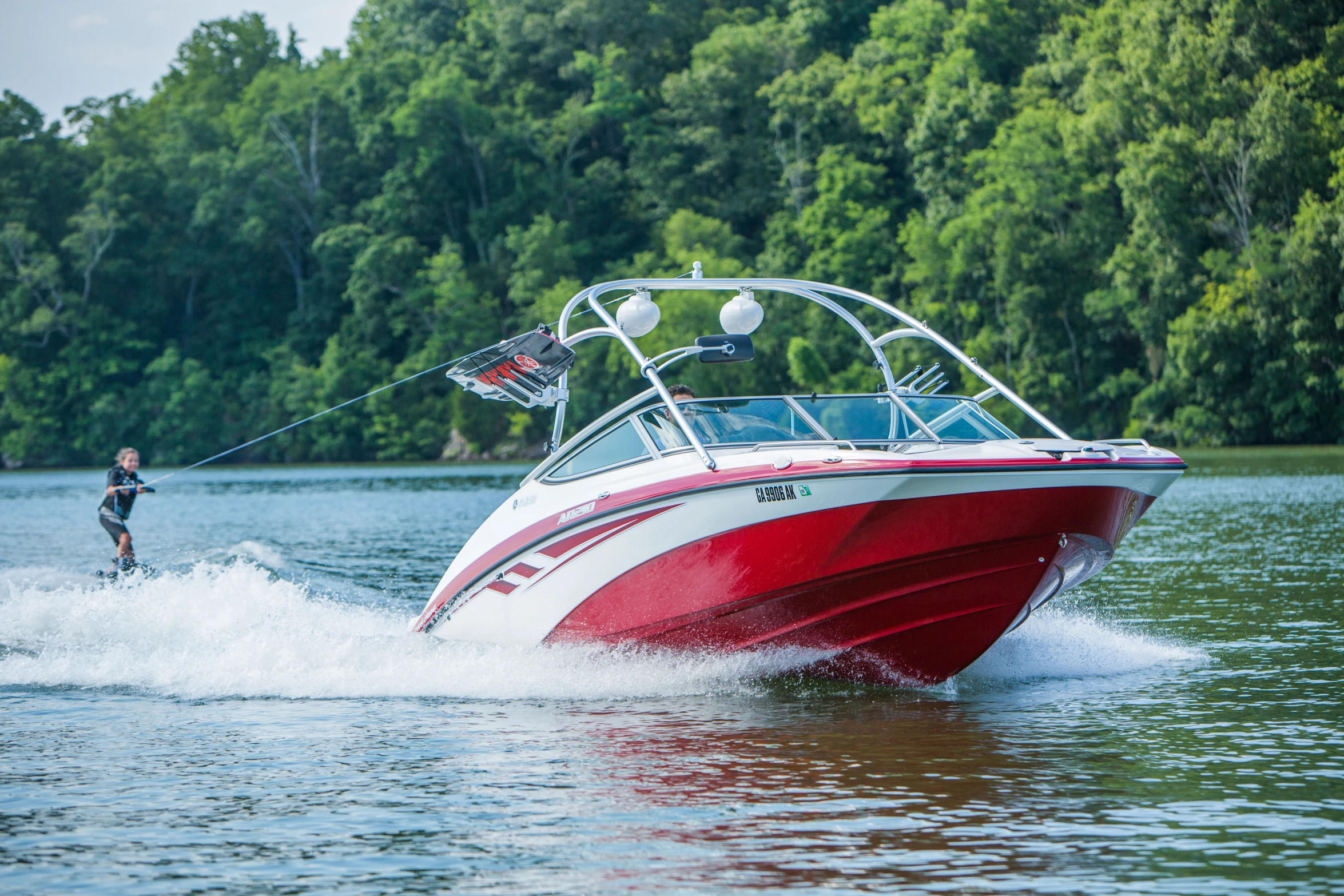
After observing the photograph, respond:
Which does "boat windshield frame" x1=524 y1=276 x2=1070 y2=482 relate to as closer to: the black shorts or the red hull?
the red hull

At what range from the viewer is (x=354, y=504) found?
128 feet

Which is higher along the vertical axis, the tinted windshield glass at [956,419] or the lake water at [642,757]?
the tinted windshield glass at [956,419]

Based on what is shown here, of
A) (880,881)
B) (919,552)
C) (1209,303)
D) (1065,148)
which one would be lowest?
(880,881)

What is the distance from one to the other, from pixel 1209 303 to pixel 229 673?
48184mm

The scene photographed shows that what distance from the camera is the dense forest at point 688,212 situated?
53.8 m

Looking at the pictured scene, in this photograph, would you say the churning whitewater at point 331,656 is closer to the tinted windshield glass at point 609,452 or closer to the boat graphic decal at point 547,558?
the boat graphic decal at point 547,558

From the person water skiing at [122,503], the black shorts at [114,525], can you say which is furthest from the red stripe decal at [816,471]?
the black shorts at [114,525]

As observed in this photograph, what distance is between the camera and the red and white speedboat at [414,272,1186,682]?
9.27 m

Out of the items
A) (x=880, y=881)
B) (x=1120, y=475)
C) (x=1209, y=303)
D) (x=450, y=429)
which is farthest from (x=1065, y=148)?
(x=880, y=881)

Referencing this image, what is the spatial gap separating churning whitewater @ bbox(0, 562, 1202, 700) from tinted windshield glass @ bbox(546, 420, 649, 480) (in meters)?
1.34

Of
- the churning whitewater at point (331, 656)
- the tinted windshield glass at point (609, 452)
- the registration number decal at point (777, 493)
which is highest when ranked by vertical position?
the tinted windshield glass at point (609, 452)

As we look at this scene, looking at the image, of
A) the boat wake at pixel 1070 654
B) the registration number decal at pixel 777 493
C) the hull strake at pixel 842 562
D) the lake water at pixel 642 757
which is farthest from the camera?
the boat wake at pixel 1070 654

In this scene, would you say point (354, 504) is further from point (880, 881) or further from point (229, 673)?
point (880, 881)

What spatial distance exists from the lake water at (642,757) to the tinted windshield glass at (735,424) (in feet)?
5.18
